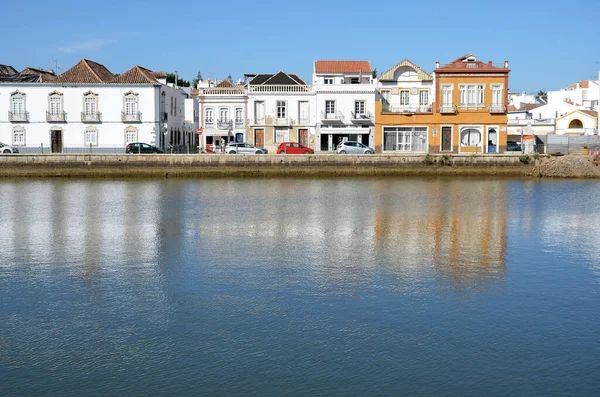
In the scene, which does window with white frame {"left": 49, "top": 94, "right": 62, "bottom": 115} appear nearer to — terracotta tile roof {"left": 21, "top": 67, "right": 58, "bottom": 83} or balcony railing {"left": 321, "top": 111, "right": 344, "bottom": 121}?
terracotta tile roof {"left": 21, "top": 67, "right": 58, "bottom": 83}

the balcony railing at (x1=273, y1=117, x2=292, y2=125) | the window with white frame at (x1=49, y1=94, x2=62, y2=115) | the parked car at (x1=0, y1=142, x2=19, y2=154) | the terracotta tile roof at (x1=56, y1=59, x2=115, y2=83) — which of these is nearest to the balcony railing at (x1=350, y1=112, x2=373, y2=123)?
the balcony railing at (x1=273, y1=117, x2=292, y2=125)

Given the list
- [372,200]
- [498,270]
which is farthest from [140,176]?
[498,270]

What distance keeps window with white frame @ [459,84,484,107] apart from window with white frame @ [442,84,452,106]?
83cm

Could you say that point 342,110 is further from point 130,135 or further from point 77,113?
point 77,113

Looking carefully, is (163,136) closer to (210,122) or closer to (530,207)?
(210,122)

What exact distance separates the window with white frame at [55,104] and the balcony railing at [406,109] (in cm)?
2521

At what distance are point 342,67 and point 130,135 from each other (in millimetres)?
17905

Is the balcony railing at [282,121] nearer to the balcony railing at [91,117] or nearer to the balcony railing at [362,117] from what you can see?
the balcony railing at [362,117]

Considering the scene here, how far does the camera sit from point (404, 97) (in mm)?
57938

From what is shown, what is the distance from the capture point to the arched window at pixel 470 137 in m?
53.9

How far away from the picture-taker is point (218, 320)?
469 inches

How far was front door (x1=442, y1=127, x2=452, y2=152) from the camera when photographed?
54094 mm

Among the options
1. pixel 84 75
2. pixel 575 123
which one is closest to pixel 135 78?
pixel 84 75

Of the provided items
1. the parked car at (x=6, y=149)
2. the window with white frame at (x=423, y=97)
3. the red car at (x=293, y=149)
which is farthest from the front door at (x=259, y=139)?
the parked car at (x=6, y=149)
